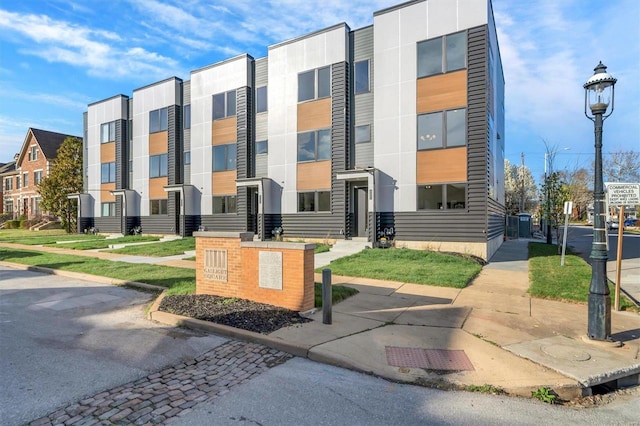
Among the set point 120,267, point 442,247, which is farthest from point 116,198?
point 442,247

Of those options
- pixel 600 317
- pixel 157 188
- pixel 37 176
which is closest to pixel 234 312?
pixel 600 317

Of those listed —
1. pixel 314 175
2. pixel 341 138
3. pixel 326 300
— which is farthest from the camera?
pixel 314 175

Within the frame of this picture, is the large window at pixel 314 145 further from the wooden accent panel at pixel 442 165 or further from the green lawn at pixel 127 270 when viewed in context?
the green lawn at pixel 127 270

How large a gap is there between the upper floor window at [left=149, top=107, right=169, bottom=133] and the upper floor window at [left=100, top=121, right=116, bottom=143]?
202 inches

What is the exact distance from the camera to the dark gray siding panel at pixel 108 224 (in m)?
30.0

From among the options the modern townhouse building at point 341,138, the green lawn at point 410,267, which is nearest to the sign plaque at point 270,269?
the green lawn at point 410,267

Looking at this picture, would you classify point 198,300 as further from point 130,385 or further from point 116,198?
point 116,198

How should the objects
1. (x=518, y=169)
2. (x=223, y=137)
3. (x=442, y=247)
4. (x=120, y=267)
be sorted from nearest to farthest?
(x=120, y=267) < (x=442, y=247) < (x=223, y=137) < (x=518, y=169)

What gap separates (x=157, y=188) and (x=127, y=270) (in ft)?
56.1

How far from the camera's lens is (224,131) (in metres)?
23.8

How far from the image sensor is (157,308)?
7.12 m

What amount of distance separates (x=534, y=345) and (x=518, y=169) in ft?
214

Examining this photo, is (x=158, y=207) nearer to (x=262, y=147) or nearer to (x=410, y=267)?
(x=262, y=147)

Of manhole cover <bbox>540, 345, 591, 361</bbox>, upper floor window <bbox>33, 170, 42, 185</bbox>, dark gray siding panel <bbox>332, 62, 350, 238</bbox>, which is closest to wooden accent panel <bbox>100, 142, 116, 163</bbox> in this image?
dark gray siding panel <bbox>332, 62, 350, 238</bbox>
